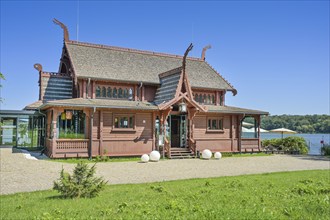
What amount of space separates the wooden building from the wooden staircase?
0.25 feet

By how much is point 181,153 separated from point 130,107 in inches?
198

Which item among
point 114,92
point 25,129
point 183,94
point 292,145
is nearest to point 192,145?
point 183,94

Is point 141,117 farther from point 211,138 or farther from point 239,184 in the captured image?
point 239,184

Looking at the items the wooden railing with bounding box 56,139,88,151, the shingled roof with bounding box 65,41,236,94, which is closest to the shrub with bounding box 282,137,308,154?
the shingled roof with bounding box 65,41,236,94

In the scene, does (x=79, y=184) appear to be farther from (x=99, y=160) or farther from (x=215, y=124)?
(x=215, y=124)

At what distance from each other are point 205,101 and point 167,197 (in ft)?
62.0

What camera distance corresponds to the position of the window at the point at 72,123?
842 inches

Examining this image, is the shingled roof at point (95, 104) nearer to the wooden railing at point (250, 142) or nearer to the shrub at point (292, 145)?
the wooden railing at point (250, 142)

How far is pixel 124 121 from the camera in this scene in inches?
875

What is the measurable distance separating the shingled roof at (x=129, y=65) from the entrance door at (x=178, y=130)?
293 centimetres

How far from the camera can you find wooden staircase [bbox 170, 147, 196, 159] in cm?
2247

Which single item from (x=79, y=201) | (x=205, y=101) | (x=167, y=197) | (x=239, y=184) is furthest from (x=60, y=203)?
(x=205, y=101)

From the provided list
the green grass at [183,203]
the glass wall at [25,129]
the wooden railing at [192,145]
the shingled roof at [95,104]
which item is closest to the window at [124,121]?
the shingled roof at [95,104]

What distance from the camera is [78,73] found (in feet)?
73.5
